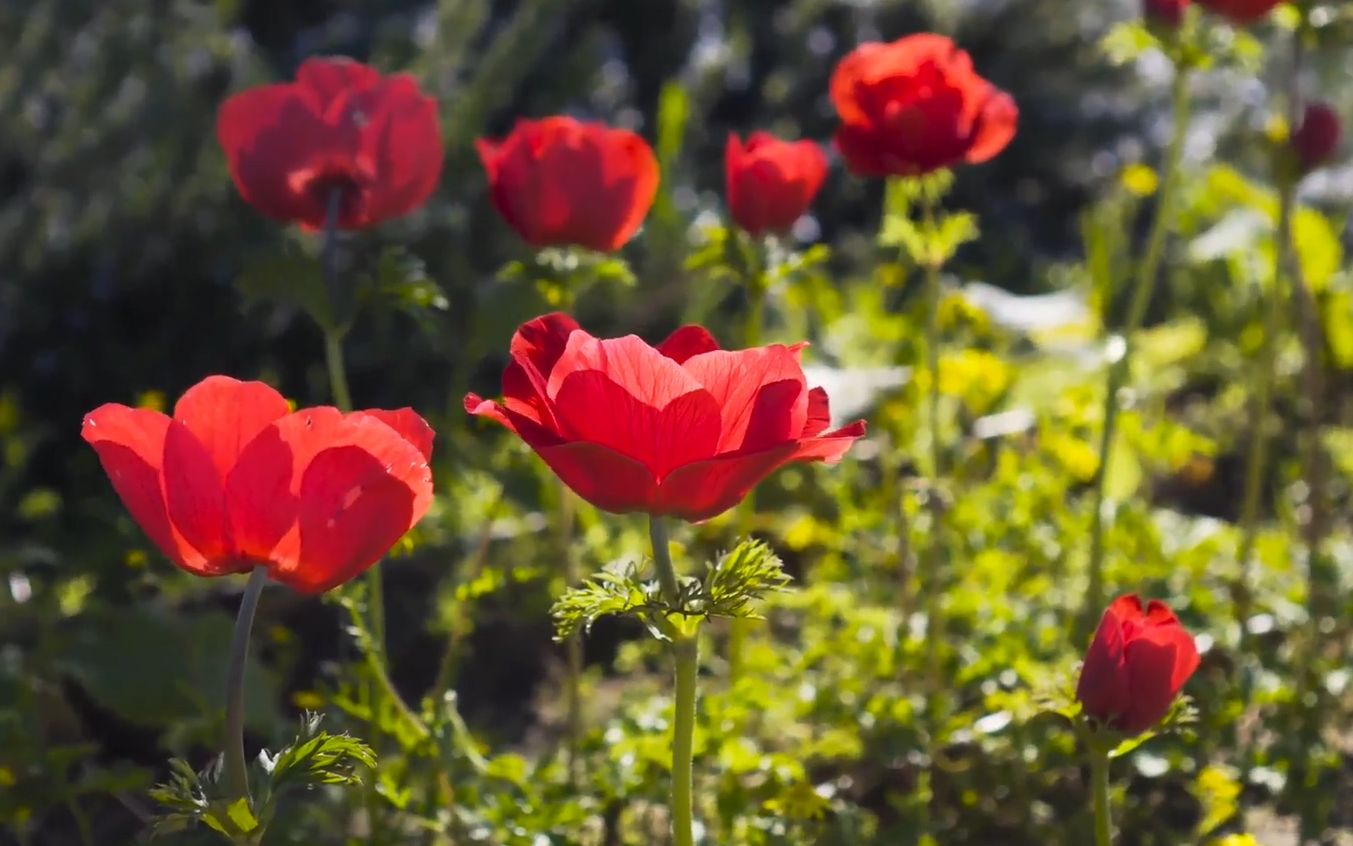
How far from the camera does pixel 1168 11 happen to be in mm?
1626

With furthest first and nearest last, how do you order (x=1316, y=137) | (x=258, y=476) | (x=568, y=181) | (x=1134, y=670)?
1. (x=1316, y=137)
2. (x=568, y=181)
3. (x=1134, y=670)
4. (x=258, y=476)

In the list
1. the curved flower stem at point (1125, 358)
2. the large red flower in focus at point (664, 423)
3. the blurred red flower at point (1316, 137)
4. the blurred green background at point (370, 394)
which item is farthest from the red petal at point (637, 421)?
the blurred red flower at point (1316, 137)

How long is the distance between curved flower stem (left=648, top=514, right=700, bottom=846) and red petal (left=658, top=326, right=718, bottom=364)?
12 cm

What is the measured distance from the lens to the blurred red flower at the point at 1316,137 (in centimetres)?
177

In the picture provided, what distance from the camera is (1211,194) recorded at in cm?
338

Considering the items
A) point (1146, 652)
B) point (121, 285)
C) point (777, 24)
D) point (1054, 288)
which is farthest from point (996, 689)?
point (777, 24)

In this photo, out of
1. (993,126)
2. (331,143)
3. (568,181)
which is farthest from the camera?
(993,126)

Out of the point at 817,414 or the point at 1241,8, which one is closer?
the point at 817,414

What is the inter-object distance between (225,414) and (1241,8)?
4.16 ft

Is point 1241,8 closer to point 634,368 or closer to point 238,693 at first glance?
point 634,368

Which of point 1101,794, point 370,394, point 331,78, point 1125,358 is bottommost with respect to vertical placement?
point 370,394

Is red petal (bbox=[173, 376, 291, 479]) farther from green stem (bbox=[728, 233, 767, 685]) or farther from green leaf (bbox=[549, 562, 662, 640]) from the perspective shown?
green stem (bbox=[728, 233, 767, 685])

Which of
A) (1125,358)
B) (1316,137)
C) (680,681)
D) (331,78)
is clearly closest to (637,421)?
A: (680,681)

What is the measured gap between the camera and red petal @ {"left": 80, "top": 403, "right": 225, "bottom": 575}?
2.76 ft
